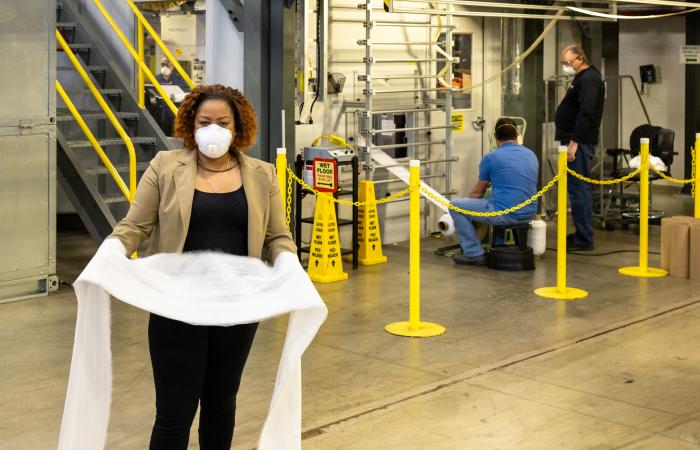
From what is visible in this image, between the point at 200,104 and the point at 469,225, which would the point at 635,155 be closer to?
the point at 469,225

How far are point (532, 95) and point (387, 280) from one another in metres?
4.31

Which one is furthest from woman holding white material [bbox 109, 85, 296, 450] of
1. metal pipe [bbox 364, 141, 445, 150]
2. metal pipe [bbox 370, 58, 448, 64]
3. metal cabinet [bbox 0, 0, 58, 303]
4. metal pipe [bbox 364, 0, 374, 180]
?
metal pipe [bbox 364, 141, 445, 150]

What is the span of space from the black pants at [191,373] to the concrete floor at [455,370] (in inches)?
45.5

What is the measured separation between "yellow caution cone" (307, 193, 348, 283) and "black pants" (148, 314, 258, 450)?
17.0 feet

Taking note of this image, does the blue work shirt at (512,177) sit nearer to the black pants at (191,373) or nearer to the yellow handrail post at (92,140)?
the yellow handrail post at (92,140)

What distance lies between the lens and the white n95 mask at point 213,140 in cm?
379

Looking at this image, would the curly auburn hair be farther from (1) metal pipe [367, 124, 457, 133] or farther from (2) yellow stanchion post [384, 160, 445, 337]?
(1) metal pipe [367, 124, 457, 133]

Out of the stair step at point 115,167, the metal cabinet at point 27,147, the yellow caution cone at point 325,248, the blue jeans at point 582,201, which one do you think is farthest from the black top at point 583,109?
the metal cabinet at point 27,147

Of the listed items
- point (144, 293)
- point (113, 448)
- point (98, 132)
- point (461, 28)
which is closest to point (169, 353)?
point (144, 293)

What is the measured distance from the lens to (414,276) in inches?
285

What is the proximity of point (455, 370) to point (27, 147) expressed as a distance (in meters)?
3.92

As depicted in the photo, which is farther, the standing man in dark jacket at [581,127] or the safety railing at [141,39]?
the standing man in dark jacket at [581,127]

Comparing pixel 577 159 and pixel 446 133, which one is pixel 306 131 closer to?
pixel 446 133

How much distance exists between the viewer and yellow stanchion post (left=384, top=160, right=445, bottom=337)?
7.20 metres
